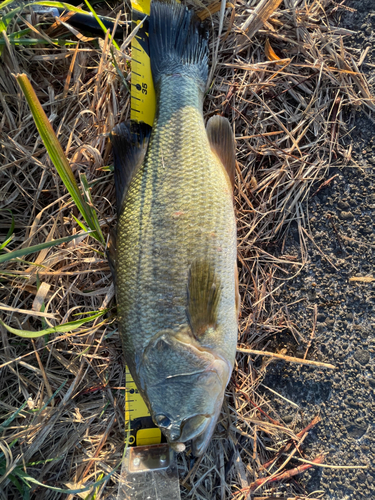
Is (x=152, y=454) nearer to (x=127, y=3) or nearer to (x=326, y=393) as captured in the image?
(x=326, y=393)

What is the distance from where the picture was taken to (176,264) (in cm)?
184

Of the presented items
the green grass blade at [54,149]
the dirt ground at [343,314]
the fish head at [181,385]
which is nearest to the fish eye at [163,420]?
the fish head at [181,385]

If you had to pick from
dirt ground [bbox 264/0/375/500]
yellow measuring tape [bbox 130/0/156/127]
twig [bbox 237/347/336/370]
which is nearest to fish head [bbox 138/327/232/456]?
twig [bbox 237/347/336/370]

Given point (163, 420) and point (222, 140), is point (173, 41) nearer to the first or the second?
point (222, 140)

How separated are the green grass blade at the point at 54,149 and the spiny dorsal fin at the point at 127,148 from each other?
0.24m

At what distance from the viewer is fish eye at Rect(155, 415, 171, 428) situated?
1815mm

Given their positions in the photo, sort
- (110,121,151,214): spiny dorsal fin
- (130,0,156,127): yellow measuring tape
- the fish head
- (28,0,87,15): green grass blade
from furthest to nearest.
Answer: (130,0,156,127): yellow measuring tape
(28,0,87,15): green grass blade
(110,121,151,214): spiny dorsal fin
the fish head

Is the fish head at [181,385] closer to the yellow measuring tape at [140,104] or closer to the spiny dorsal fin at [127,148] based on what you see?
the yellow measuring tape at [140,104]

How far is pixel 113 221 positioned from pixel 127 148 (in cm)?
57

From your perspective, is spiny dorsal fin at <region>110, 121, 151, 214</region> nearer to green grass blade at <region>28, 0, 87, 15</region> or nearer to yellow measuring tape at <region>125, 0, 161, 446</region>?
yellow measuring tape at <region>125, 0, 161, 446</region>

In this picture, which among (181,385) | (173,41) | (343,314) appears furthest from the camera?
(343,314)

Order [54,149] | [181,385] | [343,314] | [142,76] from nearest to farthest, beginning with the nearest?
[181,385] < [54,149] < [142,76] < [343,314]

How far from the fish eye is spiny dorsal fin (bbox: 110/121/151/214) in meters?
1.24

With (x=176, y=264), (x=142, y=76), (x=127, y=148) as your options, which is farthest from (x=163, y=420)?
(x=142, y=76)
